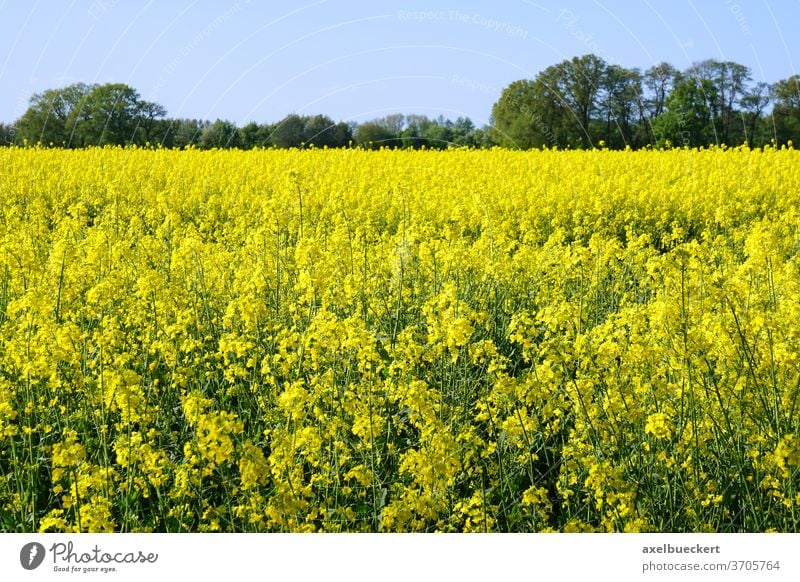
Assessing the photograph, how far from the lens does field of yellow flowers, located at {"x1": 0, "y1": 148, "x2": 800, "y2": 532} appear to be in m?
2.86

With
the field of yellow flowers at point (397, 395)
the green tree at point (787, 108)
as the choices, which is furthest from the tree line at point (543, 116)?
the field of yellow flowers at point (397, 395)

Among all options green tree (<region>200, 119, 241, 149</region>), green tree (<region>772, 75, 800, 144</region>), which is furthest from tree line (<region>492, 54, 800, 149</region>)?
green tree (<region>200, 119, 241, 149</region>)

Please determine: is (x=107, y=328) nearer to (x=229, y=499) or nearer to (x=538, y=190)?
(x=229, y=499)

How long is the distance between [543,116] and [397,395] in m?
12.5

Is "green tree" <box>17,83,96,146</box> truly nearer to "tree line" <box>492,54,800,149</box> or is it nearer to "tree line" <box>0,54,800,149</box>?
"tree line" <box>0,54,800,149</box>

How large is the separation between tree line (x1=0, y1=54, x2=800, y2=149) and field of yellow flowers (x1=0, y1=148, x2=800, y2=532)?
4.66m

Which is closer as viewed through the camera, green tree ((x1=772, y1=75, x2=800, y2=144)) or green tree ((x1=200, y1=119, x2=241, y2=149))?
green tree ((x1=772, y1=75, x2=800, y2=144))

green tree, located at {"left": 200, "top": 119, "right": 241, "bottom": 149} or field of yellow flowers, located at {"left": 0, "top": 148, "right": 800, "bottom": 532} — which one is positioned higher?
green tree, located at {"left": 200, "top": 119, "right": 241, "bottom": 149}

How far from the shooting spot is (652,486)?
122 inches

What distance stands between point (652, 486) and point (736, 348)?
2.06ft

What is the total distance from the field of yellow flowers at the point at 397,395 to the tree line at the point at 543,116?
183 inches

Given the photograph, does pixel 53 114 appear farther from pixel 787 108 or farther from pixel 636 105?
pixel 787 108
